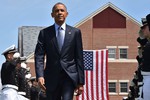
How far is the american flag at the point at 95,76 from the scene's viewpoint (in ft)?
81.1

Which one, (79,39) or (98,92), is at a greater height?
(79,39)

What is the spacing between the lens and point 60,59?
7246 mm

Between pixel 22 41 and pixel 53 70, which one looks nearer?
pixel 53 70

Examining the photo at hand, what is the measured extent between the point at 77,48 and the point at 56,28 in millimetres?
377

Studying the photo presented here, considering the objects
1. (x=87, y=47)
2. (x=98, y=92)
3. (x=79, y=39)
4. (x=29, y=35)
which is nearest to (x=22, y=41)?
(x=29, y=35)

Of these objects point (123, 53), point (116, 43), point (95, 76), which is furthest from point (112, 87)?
point (95, 76)

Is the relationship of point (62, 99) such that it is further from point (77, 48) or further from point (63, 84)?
point (77, 48)

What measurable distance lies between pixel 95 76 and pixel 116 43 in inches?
1227

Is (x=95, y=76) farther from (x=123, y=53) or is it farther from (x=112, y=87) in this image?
(x=123, y=53)

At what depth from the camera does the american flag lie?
24719 millimetres

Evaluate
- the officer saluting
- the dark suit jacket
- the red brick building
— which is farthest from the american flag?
the red brick building

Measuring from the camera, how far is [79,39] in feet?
24.3

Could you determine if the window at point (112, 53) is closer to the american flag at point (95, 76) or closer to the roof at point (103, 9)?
the roof at point (103, 9)

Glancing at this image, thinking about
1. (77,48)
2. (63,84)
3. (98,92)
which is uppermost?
(77,48)
